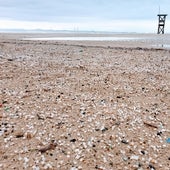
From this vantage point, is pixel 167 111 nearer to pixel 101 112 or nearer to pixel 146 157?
pixel 101 112

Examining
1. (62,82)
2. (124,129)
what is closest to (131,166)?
(124,129)

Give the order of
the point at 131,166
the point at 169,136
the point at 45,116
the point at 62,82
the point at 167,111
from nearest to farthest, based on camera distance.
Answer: the point at 131,166 → the point at 169,136 → the point at 45,116 → the point at 167,111 → the point at 62,82

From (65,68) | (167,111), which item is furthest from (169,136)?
(65,68)

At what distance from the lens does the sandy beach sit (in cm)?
557

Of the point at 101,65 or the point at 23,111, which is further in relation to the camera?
the point at 101,65

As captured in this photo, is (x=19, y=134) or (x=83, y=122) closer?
(x=19, y=134)

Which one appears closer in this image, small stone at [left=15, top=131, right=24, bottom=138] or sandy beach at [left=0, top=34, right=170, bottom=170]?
sandy beach at [left=0, top=34, right=170, bottom=170]

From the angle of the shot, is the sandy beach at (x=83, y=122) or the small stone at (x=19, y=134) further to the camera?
the small stone at (x=19, y=134)

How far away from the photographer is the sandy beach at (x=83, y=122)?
5570 millimetres

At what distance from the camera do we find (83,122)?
724 centimetres

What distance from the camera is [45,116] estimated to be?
7504 millimetres

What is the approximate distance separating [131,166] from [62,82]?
6.38m

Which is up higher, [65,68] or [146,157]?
[65,68]

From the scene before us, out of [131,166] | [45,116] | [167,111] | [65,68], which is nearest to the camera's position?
[131,166]
